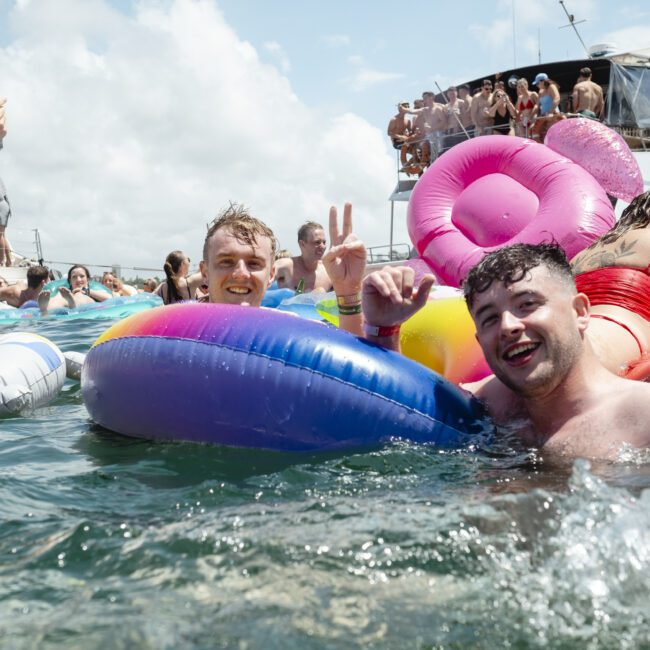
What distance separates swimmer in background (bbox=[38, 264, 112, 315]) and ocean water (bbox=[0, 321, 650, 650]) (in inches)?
322

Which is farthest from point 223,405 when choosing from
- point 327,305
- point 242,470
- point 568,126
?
point 568,126

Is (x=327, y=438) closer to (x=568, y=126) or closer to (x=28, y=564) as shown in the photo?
(x=28, y=564)

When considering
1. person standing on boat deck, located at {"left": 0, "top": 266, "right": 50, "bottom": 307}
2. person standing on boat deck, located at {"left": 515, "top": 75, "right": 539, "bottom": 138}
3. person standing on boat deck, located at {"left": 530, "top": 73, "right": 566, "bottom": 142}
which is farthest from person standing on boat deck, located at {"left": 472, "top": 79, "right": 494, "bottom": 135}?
person standing on boat deck, located at {"left": 0, "top": 266, "right": 50, "bottom": 307}

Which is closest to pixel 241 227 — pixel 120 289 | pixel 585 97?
pixel 585 97

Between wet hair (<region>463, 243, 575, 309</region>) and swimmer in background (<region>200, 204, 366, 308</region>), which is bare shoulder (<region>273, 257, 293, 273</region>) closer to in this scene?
swimmer in background (<region>200, 204, 366, 308</region>)

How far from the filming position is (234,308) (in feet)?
10.1

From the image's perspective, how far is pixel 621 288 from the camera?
12.1 feet

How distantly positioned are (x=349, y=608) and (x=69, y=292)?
31.9 ft

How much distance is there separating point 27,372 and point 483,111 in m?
9.56

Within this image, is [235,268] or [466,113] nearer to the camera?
[235,268]

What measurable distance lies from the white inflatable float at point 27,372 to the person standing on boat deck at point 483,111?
9031 millimetres

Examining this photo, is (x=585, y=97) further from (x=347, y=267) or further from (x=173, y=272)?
(x=347, y=267)

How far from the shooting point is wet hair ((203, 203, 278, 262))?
149 inches

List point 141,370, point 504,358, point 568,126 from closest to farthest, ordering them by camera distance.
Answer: point 504,358, point 141,370, point 568,126
